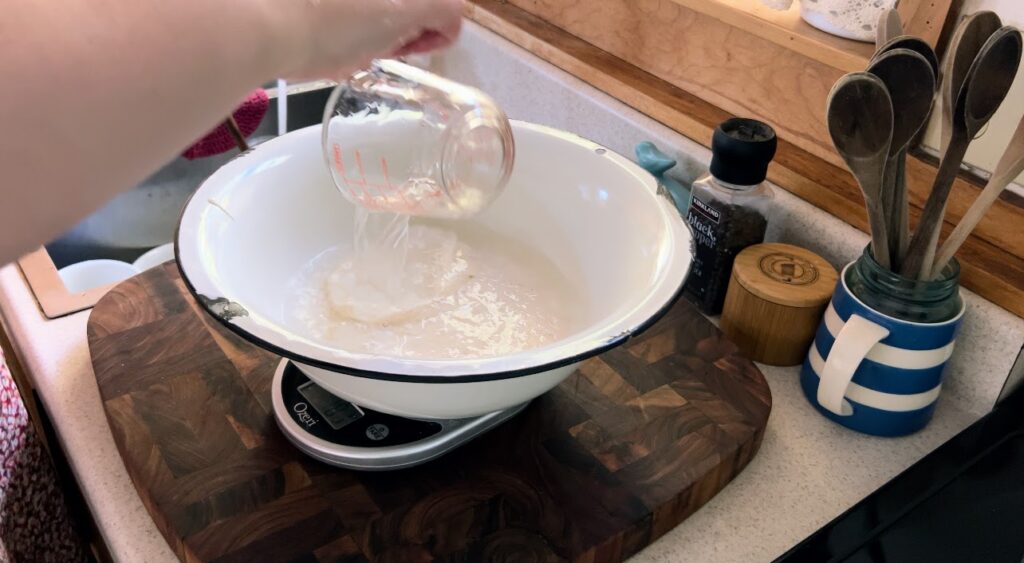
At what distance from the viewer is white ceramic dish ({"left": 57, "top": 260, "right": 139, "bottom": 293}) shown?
114 cm

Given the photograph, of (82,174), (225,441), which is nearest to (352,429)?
(225,441)

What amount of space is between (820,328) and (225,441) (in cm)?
49

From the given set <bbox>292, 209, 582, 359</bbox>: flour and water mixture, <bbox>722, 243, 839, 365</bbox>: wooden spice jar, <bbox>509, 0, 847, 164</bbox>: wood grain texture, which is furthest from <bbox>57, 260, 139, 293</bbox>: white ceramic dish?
<bbox>722, 243, 839, 365</bbox>: wooden spice jar

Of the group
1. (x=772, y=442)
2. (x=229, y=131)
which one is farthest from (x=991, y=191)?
(x=229, y=131)

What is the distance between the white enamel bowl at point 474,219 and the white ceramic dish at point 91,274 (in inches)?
20.4

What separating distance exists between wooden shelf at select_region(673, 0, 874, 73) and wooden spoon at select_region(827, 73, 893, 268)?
14 centimetres

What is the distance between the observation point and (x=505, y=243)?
0.81m

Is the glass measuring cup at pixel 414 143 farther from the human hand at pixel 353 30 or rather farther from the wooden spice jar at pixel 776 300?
the wooden spice jar at pixel 776 300

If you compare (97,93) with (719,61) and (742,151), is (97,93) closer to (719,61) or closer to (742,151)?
(742,151)

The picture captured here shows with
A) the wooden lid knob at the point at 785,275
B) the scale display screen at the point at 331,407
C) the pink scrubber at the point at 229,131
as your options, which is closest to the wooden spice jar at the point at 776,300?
the wooden lid knob at the point at 785,275

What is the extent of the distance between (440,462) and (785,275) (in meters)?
0.35

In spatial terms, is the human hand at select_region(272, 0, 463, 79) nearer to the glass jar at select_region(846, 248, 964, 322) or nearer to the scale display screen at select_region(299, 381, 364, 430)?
the scale display screen at select_region(299, 381, 364, 430)

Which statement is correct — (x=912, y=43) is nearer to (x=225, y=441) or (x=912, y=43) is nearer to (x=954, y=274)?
(x=954, y=274)

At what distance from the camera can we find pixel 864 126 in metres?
0.59
